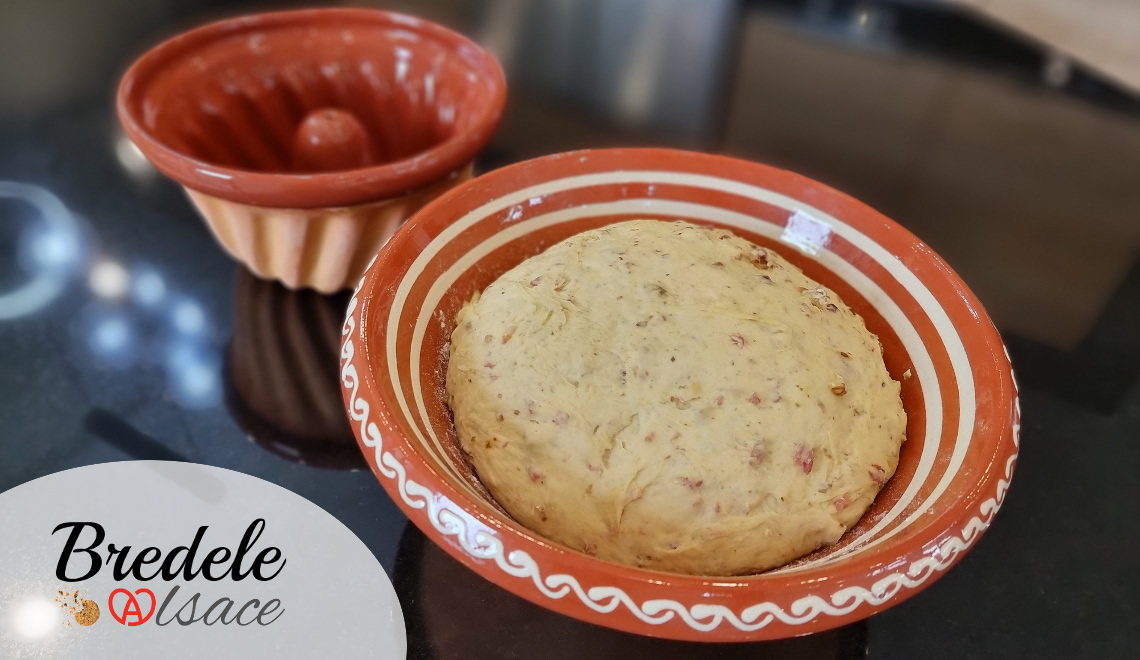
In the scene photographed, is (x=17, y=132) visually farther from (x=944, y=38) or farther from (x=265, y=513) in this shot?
(x=944, y=38)

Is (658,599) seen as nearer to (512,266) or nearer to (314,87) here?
(512,266)

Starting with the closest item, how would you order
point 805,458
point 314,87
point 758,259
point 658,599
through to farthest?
point 658,599, point 805,458, point 758,259, point 314,87

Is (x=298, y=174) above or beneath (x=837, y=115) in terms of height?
above

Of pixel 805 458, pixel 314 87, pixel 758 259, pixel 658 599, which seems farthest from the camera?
pixel 314 87

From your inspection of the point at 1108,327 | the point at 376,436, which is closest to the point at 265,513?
the point at 376,436

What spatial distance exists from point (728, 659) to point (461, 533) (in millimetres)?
343

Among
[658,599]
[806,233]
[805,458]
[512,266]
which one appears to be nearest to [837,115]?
[806,233]

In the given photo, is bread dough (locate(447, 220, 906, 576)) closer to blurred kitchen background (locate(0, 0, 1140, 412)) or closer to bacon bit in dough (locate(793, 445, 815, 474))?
bacon bit in dough (locate(793, 445, 815, 474))

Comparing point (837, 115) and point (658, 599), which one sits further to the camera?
point (837, 115)

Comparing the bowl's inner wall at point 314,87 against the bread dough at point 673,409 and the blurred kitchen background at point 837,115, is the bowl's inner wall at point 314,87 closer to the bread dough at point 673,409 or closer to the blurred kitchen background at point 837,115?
the blurred kitchen background at point 837,115

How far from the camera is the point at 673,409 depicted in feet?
2.45

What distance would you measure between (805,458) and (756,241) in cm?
36

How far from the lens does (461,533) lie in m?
0.61

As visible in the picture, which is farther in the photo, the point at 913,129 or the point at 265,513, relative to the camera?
the point at 913,129
